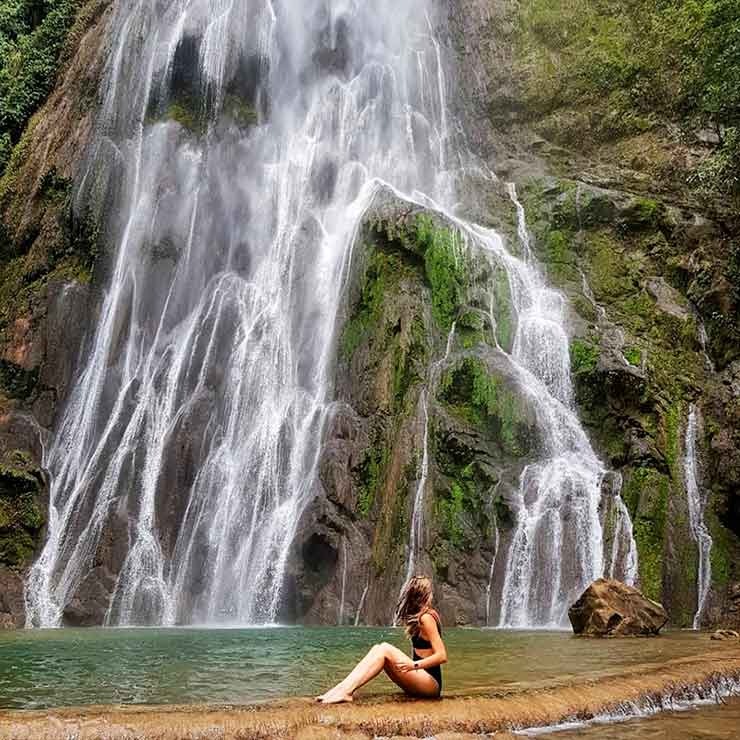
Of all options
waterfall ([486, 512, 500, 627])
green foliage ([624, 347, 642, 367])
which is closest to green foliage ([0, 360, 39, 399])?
waterfall ([486, 512, 500, 627])

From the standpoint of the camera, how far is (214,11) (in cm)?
3406

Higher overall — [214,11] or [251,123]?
[214,11]

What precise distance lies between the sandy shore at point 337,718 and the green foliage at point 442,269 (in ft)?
54.3

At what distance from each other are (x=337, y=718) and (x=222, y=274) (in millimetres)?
23610

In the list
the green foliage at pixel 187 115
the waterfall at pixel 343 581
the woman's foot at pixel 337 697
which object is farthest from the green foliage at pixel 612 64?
the woman's foot at pixel 337 697

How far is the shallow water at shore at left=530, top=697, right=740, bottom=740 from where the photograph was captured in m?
5.64

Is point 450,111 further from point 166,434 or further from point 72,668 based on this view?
point 72,668

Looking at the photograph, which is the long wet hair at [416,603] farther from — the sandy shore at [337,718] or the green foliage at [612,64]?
the green foliage at [612,64]

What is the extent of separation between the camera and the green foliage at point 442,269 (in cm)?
2269

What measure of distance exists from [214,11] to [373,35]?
7.07m

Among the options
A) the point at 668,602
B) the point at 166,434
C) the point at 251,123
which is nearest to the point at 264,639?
the point at 668,602

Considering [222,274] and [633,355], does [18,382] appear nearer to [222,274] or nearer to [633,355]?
[222,274]

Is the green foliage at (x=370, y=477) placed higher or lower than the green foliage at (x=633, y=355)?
lower

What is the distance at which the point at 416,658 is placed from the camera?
6250 millimetres
